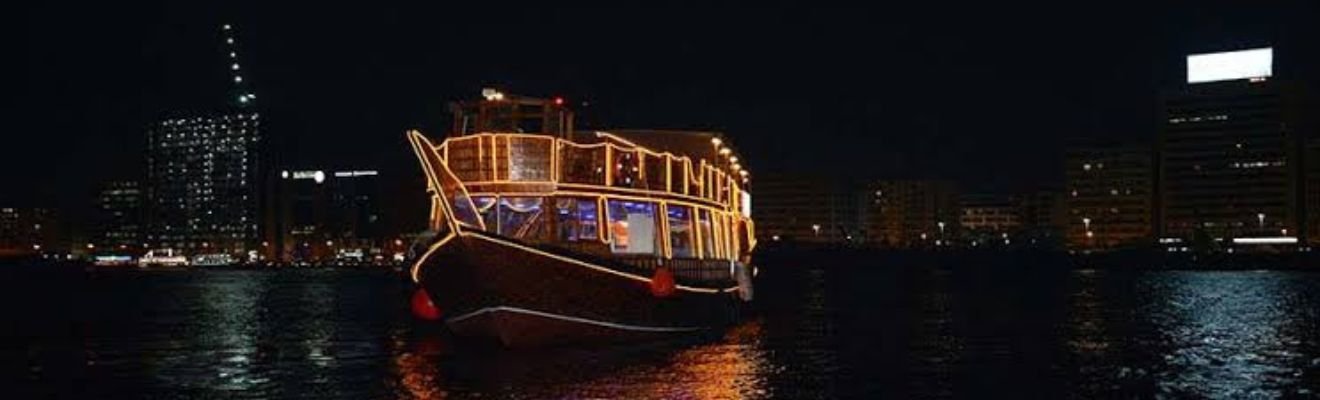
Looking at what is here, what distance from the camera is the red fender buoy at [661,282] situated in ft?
125

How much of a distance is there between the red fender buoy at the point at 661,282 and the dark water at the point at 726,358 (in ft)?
4.71

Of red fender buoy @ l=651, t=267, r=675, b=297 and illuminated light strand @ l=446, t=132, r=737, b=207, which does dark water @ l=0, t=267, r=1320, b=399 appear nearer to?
red fender buoy @ l=651, t=267, r=675, b=297

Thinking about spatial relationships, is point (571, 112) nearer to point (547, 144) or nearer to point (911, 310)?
point (547, 144)

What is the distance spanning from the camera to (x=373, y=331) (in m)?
52.2

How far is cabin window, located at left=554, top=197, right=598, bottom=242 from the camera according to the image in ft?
123

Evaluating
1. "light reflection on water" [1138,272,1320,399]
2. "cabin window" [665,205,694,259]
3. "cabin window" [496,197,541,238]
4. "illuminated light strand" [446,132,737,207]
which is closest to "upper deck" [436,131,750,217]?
"illuminated light strand" [446,132,737,207]

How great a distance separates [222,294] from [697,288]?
65501mm

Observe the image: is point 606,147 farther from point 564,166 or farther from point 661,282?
point 661,282

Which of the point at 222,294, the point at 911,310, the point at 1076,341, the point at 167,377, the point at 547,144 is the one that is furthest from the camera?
the point at 222,294

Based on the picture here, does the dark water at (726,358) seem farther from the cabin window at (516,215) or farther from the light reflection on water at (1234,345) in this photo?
the cabin window at (516,215)

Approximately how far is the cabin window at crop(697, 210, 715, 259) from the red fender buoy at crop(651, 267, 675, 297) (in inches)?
295

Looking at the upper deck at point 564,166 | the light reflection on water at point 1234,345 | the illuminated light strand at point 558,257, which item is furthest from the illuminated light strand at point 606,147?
the light reflection on water at point 1234,345

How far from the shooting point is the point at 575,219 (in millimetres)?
38031

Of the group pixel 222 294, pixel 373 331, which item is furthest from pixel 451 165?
pixel 222 294
